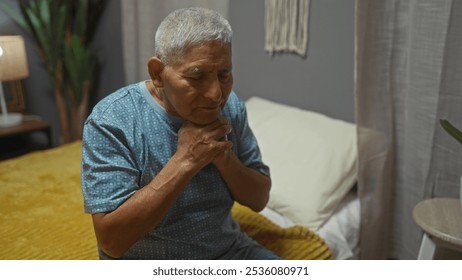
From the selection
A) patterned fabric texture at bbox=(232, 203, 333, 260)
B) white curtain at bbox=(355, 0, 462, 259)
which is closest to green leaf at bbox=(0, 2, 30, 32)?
patterned fabric texture at bbox=(232, 203, 333, 260)

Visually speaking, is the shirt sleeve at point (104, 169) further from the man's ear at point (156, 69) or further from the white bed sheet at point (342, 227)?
the white bed sheet at point (342, 227)

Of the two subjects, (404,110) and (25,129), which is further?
(25,129)

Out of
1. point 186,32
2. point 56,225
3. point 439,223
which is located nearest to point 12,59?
point 56,225

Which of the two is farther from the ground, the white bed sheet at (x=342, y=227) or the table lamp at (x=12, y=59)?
the table lamp at (x=12, y=59)

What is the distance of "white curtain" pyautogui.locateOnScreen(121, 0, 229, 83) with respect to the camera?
3.71 ft

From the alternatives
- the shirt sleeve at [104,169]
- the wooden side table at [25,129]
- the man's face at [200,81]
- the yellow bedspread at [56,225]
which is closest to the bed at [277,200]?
the yellow bedspread at [56,225]

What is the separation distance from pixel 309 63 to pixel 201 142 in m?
0.75

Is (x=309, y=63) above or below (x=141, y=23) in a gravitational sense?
below

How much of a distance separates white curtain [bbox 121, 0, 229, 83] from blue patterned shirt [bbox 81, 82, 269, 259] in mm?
291

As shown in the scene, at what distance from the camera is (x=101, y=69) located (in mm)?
1489

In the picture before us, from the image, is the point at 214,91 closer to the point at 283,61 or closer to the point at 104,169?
the point at 104,169

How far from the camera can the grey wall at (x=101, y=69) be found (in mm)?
1397

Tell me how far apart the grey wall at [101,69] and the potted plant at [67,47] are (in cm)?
3

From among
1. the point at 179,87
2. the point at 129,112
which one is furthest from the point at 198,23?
the point at 129,112
